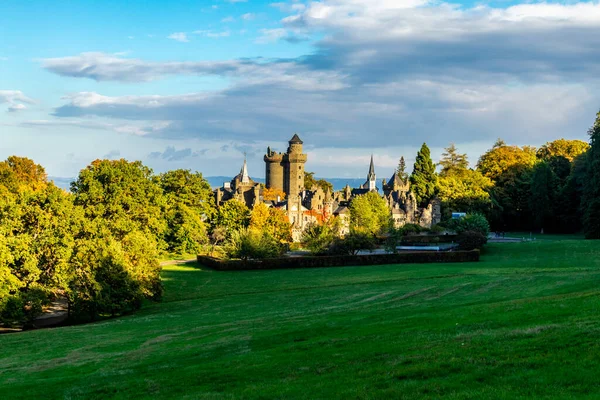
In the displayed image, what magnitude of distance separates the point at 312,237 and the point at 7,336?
143 ft

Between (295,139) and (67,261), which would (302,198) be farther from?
(67,261)

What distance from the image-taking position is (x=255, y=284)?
54.4 meters

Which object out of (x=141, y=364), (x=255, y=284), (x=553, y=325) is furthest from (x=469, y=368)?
(x=255, y=284)

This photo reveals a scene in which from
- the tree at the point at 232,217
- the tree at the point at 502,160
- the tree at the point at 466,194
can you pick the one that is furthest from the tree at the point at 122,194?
the tree at the point at 502,160

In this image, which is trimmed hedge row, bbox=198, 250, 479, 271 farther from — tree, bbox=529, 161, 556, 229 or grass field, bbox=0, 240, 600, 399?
tree, bbox=529, 161, 556, 229

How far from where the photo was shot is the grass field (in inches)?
561

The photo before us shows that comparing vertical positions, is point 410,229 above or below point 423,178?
below

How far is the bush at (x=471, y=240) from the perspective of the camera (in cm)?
7131

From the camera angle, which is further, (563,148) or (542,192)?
(563,148)

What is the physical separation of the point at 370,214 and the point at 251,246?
100 feet

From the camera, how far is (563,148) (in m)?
138

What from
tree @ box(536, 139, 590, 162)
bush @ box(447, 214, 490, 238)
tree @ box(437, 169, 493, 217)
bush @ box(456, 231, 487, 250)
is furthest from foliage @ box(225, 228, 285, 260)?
tree @ box(536, 139, 590, 162)

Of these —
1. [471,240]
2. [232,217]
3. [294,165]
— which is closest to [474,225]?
[471,240]

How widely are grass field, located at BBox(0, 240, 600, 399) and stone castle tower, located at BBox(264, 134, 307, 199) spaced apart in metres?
112
